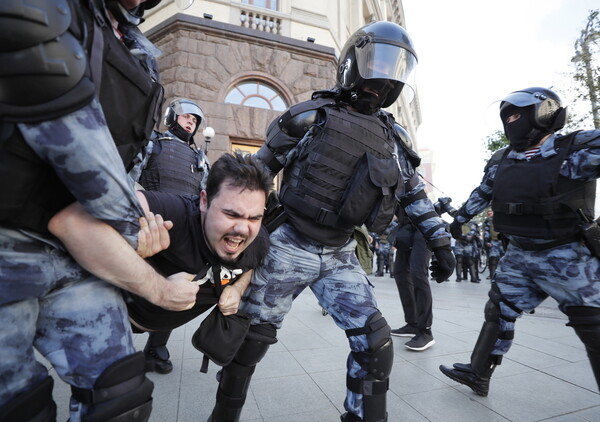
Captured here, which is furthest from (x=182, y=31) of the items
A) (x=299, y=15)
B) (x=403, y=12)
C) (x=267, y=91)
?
(x=403, y=12)

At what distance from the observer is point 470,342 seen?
11.2ft

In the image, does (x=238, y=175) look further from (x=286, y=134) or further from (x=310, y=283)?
(x=310, y=283)

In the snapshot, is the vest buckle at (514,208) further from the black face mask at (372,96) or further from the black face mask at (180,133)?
the black face mask at (180,133)

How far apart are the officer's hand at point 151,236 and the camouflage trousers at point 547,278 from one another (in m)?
2.27

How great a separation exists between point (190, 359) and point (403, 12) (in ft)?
103

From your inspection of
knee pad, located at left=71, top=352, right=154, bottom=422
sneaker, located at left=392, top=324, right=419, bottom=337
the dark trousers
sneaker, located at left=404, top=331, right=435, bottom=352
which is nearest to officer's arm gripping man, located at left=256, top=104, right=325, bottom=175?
knee pad, located at left=71, top=352, right=154, bottom=422

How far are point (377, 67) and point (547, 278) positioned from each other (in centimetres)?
170

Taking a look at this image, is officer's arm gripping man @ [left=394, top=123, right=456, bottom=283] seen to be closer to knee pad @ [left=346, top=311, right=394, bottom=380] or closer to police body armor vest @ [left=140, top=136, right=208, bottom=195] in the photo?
knee pad @ [left=346, top=311, right=394, bottom=380]

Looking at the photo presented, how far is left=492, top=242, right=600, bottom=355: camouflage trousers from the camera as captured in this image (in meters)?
1.97

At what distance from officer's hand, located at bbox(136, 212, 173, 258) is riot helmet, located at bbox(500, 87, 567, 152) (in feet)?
8.32

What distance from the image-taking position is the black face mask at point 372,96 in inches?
75.3

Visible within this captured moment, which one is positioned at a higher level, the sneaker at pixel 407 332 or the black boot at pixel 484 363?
the black boot at pixel 484 363

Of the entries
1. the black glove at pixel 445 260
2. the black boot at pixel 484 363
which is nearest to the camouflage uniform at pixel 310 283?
the black glove at pixel 445 260

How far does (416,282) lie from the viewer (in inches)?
135
